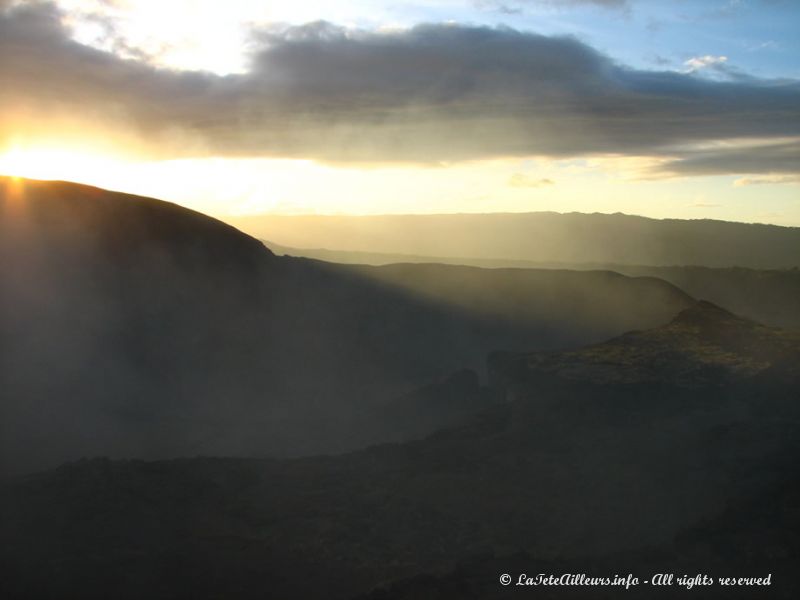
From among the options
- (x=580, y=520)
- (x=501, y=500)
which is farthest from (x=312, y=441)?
(x=580, y=520)

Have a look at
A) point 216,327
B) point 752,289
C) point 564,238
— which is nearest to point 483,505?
point 216,327

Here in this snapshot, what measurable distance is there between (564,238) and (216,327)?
Result: 131384 millimetres

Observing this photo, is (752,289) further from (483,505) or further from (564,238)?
(564,238)

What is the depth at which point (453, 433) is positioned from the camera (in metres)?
17.7

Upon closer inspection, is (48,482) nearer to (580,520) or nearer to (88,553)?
(88,553)

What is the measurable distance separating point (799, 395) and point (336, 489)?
8.96 m

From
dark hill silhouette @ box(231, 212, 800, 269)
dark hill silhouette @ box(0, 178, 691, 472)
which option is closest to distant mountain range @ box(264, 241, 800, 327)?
dark hill silhouette @ box(0, 178, 691, 472)

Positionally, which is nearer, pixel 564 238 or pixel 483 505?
pixel 483 505

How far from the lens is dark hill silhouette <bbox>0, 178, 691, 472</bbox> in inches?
930

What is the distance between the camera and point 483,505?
46.2 ft

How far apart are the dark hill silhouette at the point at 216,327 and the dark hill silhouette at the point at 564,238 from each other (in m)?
80.1

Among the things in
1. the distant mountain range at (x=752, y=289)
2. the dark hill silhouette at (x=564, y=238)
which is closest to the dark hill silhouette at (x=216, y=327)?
the distant mountain range at (x=752, y=289)

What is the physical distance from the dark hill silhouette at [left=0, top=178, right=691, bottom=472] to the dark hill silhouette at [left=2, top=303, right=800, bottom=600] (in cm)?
→ 640

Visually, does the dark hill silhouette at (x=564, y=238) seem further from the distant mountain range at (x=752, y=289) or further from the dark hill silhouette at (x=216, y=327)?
the dark hill silhouette at (x=216, y=327)
